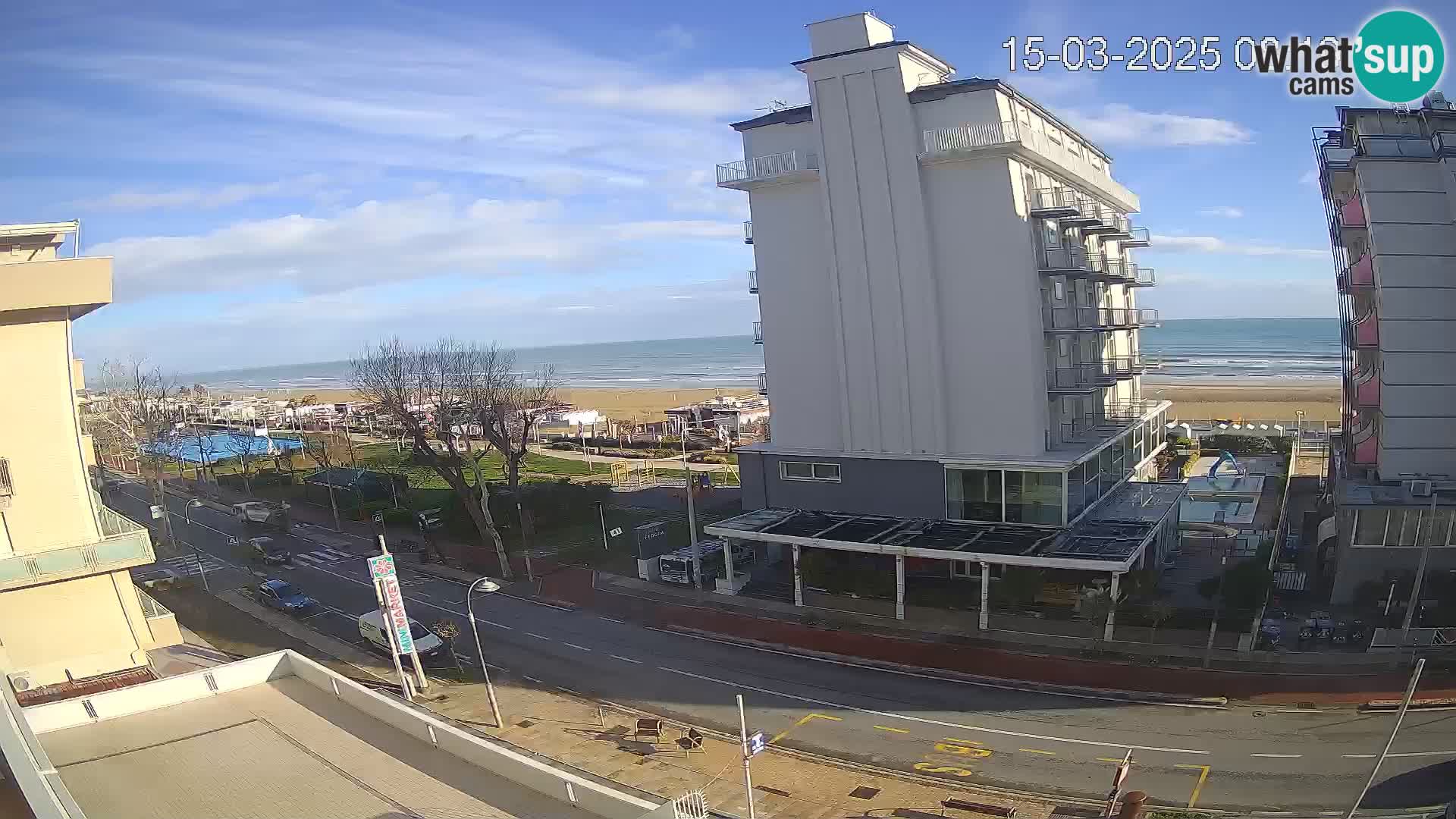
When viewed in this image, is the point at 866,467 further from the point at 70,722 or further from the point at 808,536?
the point at 70,722

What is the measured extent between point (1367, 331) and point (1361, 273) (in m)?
2.03

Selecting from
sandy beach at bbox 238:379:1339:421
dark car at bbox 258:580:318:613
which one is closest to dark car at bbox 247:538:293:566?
dark car at bbox 258:580:318:613

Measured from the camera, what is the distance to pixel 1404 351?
2775cm

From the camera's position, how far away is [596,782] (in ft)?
39.7

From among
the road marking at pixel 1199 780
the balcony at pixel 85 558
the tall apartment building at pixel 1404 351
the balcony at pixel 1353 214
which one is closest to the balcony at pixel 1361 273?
the tall apartment building at pixel 1404 351

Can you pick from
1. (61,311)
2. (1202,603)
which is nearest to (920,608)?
(1202,603)

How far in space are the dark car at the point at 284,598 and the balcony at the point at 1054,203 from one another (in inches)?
1231

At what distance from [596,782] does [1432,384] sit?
2980 centimetres

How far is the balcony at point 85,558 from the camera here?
18.5m

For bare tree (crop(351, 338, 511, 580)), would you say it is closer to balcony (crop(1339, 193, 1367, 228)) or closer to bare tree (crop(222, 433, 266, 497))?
bare tree (crop(222, 433, 266, 497))

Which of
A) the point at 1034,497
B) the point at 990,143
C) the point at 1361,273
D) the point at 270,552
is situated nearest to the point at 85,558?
the point at 270,552

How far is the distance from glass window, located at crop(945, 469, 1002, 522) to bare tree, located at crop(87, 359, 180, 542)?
4038 cm

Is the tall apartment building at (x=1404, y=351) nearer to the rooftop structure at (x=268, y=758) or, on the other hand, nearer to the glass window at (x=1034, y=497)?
the glass window at (x=1034, y=497)

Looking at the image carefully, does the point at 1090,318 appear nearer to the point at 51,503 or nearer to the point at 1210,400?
the point at 51,503
